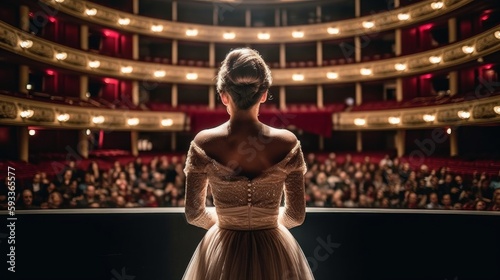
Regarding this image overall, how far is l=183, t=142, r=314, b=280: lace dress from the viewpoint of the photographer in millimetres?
1715

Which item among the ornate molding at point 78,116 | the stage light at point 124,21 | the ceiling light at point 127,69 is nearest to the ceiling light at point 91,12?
the stage light at point 124,21

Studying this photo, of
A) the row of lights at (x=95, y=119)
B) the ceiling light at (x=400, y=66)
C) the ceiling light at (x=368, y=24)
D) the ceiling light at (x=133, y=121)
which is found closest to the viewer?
the row of lights at (x=95, y=119)

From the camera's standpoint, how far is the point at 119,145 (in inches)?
800

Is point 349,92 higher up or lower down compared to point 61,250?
higher up

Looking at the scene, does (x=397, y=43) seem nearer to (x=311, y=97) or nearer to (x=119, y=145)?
(x=311, y=97)

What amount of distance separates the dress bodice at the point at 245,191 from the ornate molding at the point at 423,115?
13220 millimetres

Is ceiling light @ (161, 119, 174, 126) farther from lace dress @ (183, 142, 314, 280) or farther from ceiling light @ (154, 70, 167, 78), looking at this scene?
lace dress @ (183, 142, 314, 280)

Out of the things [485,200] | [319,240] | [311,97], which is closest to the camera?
[319,240]

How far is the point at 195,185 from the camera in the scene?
1.75 m

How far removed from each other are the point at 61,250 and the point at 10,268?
324 mm

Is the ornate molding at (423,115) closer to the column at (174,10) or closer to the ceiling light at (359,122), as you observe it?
the ceiling light at (359,122)

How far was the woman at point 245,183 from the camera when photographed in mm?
1688

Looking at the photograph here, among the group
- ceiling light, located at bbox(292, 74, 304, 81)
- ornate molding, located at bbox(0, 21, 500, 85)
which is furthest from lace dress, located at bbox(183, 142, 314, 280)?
ceiling light, located at bbox(292, 74, 304, 81)

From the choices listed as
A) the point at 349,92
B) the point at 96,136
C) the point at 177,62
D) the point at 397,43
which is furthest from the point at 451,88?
the point at 96,136
